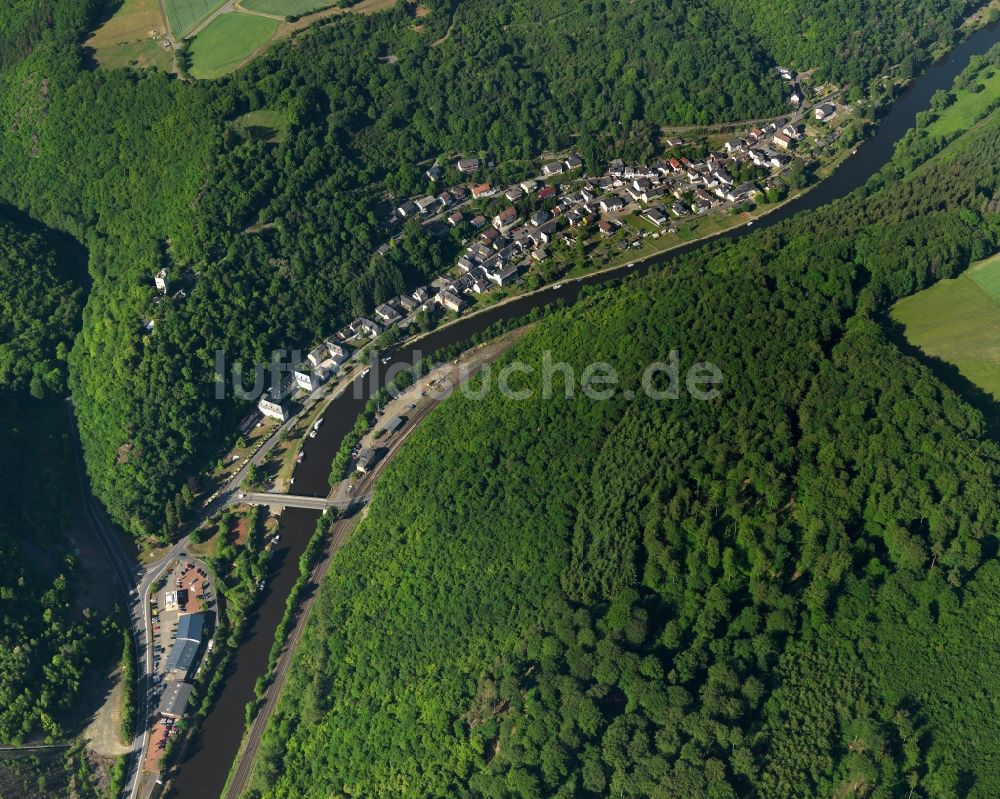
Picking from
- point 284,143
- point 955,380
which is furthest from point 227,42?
point 955,380

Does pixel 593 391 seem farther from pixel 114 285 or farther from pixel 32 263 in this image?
pixel 32 263

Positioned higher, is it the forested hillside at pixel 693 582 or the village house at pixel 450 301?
the village house at pixel 450 301

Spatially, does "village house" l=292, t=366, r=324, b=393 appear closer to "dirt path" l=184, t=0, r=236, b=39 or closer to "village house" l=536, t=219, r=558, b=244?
"village house" l=536, t=219, r=558, b=244

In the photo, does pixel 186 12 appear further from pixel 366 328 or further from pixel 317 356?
pixel 317 356

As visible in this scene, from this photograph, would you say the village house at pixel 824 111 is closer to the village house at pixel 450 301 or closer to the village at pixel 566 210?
the village at pixel 566 210

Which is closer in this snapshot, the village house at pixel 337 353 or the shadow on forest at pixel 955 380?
the shadow on forest at pixel 955 380

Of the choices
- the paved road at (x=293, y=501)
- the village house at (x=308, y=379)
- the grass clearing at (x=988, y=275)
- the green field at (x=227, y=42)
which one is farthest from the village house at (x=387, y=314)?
the grass clearing at (x=988, y=275)
